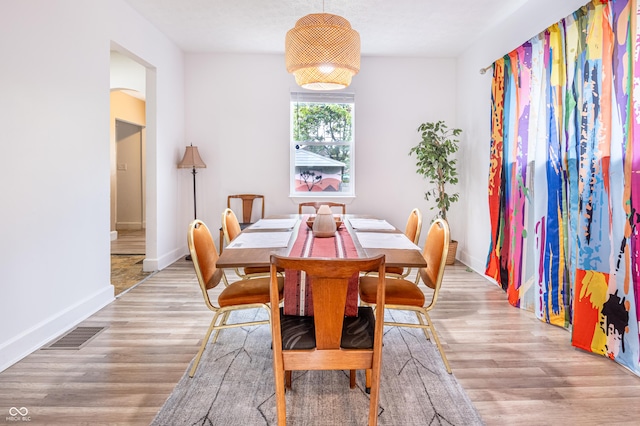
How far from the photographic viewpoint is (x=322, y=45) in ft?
7.51

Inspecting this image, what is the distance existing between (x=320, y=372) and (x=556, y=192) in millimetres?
2066

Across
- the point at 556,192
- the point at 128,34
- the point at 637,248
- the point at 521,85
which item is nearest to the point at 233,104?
the point at 128,34

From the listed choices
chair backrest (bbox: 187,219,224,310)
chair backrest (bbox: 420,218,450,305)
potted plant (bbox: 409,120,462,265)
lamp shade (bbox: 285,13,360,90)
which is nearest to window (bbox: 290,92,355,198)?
potted plant (bbox: 409,120,462,265)

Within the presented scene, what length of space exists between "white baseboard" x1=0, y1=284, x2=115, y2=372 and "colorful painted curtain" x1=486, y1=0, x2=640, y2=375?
3.39m

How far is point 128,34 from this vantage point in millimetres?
3527

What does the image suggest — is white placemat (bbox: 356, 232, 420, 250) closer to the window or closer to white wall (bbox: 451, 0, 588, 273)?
white wall (bbox: 451, 0, 588, 273)

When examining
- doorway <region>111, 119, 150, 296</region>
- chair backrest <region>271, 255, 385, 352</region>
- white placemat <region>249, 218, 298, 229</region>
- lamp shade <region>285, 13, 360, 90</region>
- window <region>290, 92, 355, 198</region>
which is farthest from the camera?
doorway <region>111, 119, 150, 296</region>

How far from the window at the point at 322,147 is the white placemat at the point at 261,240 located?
265 centimetres

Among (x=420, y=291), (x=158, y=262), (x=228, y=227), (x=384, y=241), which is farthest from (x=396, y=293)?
(x=158, y=262)

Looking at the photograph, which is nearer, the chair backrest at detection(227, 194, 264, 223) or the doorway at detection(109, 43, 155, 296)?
the chair backrest at detection(227, 194, 264, 223)

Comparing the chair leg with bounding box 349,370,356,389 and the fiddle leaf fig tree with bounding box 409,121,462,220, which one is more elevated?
the fiddle leaf fig tree with bounding box 409,121,462,220

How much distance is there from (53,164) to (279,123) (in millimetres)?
2887

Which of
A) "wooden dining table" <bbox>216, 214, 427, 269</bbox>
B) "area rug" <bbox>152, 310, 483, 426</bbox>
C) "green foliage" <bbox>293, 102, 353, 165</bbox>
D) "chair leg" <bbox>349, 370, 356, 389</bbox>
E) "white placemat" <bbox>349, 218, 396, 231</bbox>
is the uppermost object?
"green foliage" <bbox>293, 102, 353, 165</bbox>

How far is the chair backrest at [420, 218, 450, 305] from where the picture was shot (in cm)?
203
